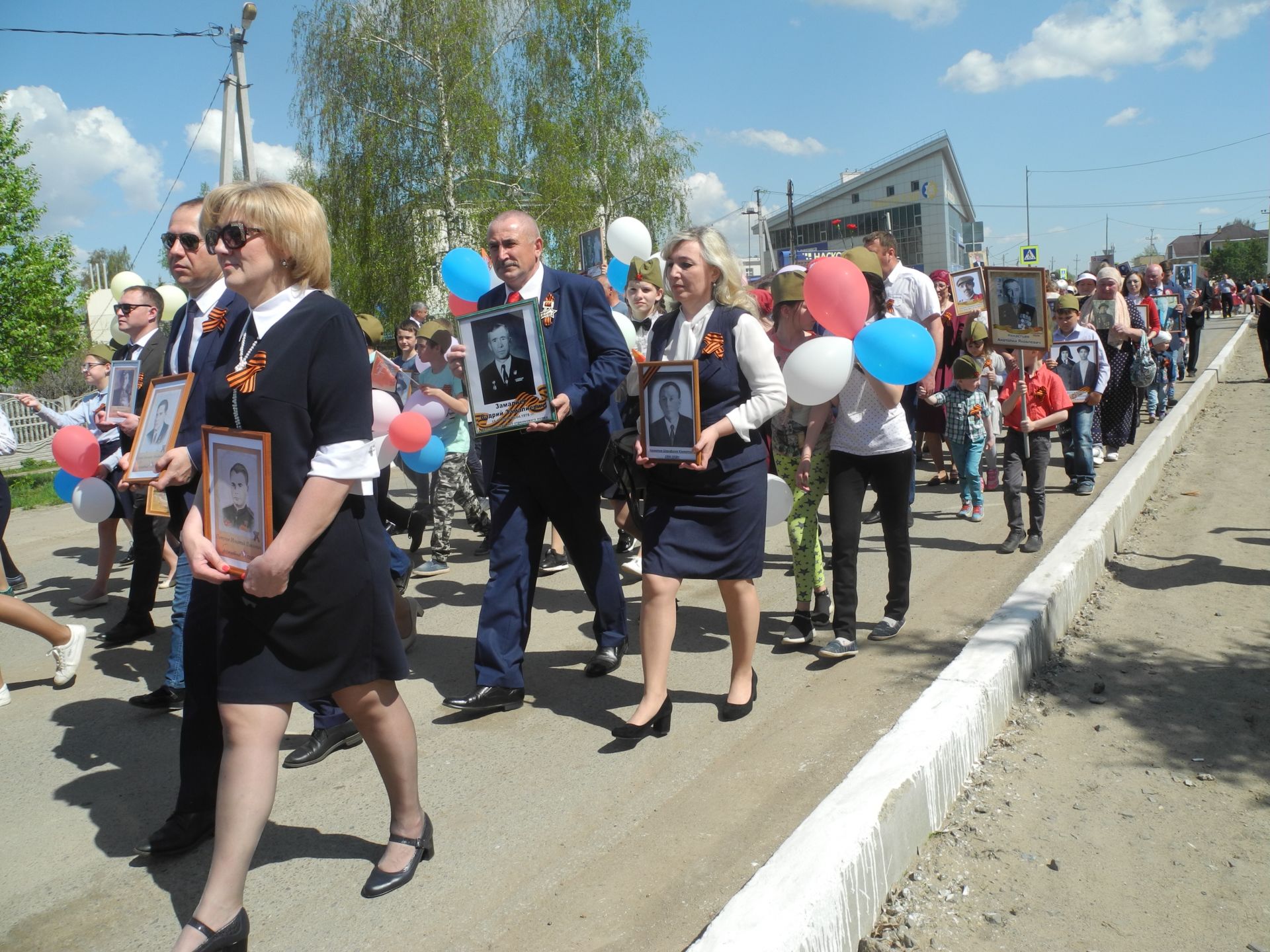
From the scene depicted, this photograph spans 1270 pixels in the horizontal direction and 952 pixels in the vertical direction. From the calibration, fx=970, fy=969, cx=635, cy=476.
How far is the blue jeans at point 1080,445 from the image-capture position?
9.01m

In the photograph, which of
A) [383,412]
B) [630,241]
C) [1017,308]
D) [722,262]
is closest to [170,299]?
[383,412]

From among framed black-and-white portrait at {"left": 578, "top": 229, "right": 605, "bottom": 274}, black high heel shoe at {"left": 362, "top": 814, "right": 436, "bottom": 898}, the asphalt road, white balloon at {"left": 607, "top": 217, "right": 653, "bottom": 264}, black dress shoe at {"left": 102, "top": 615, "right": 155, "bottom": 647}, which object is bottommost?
the asphalt road

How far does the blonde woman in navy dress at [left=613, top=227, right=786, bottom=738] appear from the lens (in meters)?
3.99

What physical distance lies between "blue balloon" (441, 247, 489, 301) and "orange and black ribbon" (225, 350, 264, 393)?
3.27m

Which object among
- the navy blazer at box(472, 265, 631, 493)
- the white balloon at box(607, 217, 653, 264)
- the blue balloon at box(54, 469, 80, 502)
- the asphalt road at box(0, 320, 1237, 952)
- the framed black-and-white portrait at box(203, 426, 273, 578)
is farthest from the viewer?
the white balloon at box(607, 217, 653, 264)

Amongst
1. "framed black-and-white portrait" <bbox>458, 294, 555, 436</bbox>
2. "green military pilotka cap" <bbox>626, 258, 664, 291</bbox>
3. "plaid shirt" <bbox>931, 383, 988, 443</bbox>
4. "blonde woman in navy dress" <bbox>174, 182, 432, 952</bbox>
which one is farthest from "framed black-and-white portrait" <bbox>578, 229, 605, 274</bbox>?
"blonde woman in navy dress" <bbox>174, 182, 432, 952</bbox>

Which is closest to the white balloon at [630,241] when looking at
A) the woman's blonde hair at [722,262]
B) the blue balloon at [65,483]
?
the woman's blonde hair at [722,262]

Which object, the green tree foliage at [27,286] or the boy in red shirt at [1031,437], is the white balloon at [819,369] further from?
the green tree foliage at [27,286]

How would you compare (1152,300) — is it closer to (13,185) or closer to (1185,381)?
(1185,381)

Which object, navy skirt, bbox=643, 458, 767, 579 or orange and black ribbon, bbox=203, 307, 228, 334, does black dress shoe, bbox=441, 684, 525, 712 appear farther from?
orange and black ribbon, bbox=203, 307, 228, 334

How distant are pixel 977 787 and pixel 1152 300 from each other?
1200 centimetres

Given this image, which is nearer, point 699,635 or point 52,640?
point 52,640

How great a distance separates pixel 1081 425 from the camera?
9023mm

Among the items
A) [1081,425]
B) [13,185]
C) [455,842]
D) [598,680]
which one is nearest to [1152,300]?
[1081,425]
